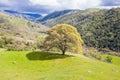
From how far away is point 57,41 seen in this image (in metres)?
72.1

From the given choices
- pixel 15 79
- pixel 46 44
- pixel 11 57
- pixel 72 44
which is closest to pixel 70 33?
pixel 72 44

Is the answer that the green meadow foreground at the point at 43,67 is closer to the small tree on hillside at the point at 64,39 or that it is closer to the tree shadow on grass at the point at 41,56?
the tree shadow on grass at the point at 41,56

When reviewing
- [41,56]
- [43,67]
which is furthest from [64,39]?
[43,67]

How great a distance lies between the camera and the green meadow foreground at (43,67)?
165ft

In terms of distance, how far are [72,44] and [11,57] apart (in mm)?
17706

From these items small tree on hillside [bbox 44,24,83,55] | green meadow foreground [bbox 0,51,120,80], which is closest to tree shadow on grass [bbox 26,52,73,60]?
green meadow foreground [bbox 0,51,120,80]

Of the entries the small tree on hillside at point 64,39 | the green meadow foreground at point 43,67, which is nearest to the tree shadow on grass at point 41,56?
the green meadow foreground at point 43,67

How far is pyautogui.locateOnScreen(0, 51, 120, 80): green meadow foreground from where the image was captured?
50.1 meters

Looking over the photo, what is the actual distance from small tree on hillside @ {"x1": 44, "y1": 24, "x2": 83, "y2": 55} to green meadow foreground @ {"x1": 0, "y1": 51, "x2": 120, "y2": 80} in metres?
3.71

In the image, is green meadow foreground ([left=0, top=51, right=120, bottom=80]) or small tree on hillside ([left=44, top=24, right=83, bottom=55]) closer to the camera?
green meadow foreground ([left=0, top=51, right=120, bottom=80])

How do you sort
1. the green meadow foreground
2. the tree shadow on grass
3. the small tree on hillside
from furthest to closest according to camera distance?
1. the small tree on hillside
2. the tree shadow on grass
3. the green meadow foreground

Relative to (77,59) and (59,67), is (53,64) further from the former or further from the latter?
(77,59)

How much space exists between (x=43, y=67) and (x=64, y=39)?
47.2 ft

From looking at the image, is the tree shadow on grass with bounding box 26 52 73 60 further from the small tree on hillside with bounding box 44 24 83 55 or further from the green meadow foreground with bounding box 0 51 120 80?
the small tree on hillside with bounding box 44 24 83 55
